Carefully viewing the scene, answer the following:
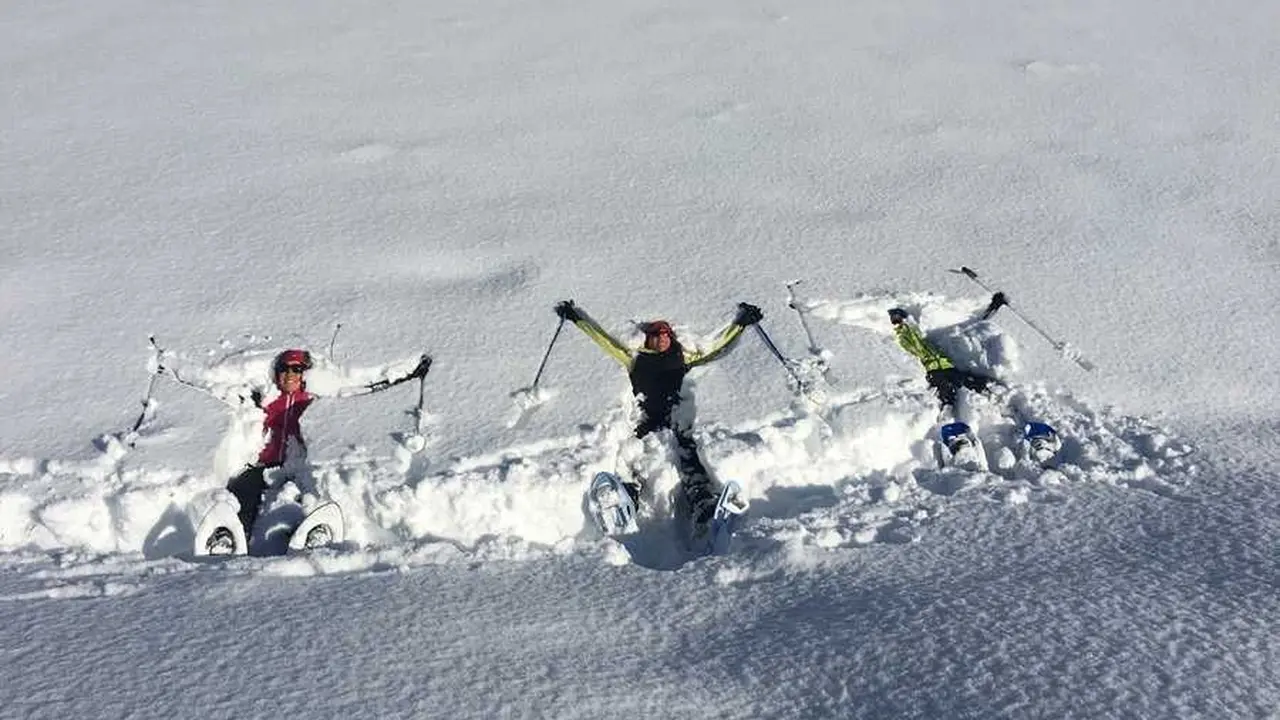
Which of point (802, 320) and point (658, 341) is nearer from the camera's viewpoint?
point (658, 341)

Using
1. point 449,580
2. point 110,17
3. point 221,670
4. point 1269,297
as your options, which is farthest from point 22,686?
point 110,17

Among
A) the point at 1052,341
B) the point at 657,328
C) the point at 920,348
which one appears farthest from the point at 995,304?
the point at 657,328

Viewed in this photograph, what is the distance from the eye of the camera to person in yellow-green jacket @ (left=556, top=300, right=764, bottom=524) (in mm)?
4441

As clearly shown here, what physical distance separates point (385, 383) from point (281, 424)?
528 mm

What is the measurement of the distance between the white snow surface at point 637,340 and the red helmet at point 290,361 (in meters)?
0.13

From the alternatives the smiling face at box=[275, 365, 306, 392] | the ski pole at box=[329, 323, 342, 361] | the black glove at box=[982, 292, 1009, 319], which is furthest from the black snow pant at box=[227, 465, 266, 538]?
the black glove at box=[982, 292, 1009, 319]

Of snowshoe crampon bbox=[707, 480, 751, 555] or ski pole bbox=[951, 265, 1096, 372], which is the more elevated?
ski pole bbox=[951, 265, 1096, 372]

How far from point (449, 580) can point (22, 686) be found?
1.34 m

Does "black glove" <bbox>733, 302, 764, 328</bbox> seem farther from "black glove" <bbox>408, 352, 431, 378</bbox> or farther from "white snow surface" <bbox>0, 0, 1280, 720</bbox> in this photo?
"black glove" <bbox>408, 352, 431, 378</bbox>

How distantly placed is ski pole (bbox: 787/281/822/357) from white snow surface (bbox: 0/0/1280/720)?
0.13ft

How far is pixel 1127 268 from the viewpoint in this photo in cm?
566

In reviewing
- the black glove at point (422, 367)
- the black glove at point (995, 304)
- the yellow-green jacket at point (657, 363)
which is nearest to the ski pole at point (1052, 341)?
the black glove at point (995, 304)

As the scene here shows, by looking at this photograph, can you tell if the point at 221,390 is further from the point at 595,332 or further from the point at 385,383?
the point at 595,332

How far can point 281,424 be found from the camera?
4.68 meters
